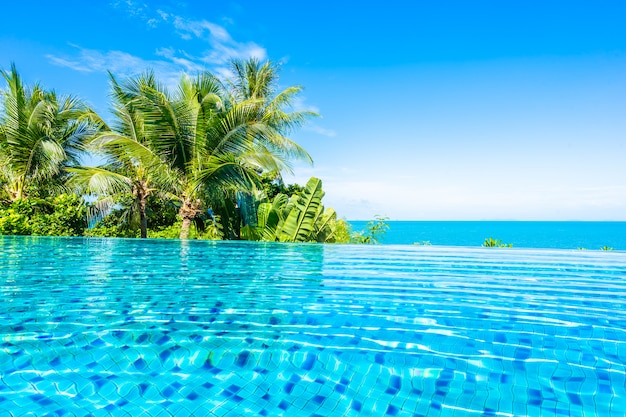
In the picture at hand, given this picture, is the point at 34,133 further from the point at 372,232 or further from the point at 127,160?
the point at 372,232

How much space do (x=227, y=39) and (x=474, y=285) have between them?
18.0 metres

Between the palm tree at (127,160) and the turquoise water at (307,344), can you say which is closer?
the turquoise water at (307,344)

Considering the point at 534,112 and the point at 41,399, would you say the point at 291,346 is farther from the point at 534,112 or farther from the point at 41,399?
the point at 534,112

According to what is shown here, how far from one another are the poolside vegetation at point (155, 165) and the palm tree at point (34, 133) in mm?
30

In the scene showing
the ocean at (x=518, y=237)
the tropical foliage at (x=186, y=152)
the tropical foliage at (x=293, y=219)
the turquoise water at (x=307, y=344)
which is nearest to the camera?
the turquoise water at (x=307, y=344)

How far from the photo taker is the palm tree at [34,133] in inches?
447

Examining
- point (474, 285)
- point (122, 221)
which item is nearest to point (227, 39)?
point (122, 221)

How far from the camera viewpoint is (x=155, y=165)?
33.4 ft

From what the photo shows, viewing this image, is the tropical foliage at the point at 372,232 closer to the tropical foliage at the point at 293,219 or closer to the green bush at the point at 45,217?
the tropical foliage at the point at 293,219

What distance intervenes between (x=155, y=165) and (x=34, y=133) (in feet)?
13.9

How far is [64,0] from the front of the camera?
13531 millimetres

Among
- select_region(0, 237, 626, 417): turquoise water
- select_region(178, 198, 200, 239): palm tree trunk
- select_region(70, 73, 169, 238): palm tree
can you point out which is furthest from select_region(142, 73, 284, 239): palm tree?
select_region(0, 237, 626, 417): turquoise water

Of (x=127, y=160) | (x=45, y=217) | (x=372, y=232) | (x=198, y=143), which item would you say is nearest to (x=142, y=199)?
(x=127, y=160)

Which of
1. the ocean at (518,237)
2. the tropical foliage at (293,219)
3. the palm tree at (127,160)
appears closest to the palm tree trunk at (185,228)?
the palm tree at (127,160)
